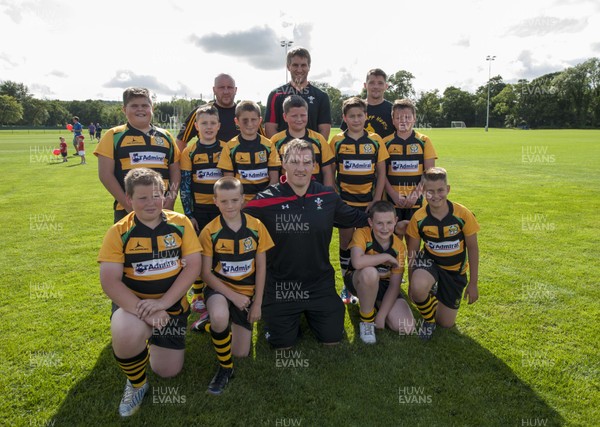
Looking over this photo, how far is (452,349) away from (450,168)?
14.6 meters

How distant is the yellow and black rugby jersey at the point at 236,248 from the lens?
3598mm

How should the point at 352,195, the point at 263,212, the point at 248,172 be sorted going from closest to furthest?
the point at 263,212, the point at 248,172, the point at 352,195

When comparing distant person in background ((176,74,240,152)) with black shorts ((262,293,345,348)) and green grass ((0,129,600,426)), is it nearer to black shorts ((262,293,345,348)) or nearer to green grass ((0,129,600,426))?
black shorts ((262,293,345,348))

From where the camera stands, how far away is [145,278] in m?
3.20

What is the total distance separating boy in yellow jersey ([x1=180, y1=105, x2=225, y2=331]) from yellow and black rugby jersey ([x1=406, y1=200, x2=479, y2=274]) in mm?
2393

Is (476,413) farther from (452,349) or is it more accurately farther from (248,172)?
(248,172)

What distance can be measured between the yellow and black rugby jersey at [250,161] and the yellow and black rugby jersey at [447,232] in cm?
178

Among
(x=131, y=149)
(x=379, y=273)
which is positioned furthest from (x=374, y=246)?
(x=131, y=149)

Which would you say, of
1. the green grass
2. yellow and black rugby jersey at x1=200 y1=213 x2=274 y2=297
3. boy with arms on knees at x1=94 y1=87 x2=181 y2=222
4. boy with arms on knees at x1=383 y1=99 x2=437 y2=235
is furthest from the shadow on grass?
boy with arms on knees at x1=383 y1=99 x2=437 y2=235

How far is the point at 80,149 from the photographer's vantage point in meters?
19.7

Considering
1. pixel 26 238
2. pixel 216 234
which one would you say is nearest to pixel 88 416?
pixel 216 234

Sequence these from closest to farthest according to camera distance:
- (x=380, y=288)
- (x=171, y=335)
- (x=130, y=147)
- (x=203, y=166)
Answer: (x=171, y=335), (x=130, y=147), (x=380, y=288), (x=203, y=166)

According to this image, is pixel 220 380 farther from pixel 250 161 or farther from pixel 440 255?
pixel 440 255

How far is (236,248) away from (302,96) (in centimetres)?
267
